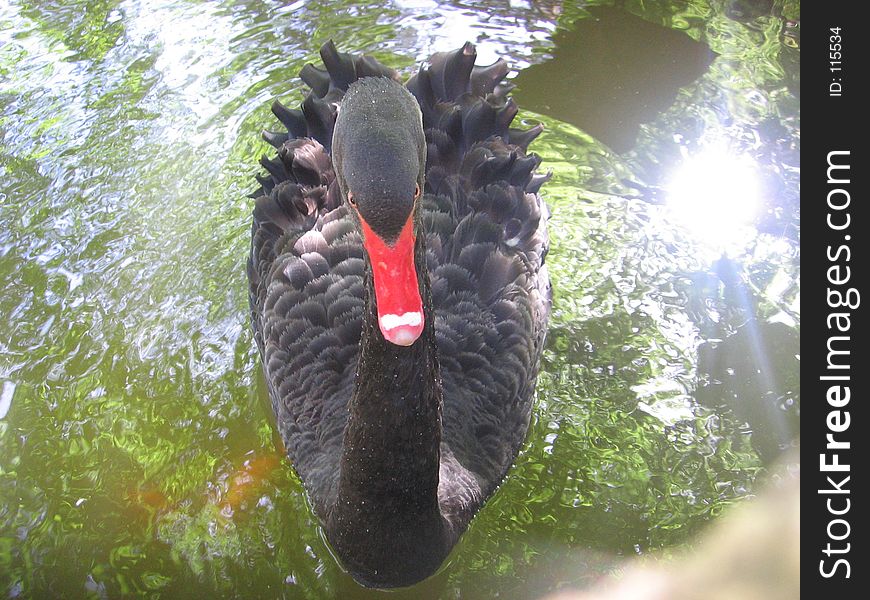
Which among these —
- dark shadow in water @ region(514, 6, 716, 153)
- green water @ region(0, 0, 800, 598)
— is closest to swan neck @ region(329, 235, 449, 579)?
green water @ region(0, 0, 800, 598)

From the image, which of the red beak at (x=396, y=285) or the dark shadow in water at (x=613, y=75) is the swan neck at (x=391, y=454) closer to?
the red beak at (x=396, y=285)

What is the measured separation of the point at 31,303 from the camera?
4355 millimetres

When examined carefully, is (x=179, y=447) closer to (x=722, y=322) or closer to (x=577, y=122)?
(x=722, y=322)

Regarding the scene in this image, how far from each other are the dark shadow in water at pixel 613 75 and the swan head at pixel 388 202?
318 cm

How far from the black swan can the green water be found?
0.31m

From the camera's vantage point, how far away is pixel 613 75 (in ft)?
18.6

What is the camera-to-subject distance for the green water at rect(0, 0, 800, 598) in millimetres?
3379

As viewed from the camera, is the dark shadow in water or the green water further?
the dark shadow in water
